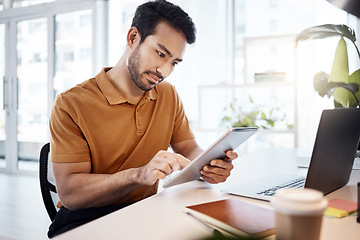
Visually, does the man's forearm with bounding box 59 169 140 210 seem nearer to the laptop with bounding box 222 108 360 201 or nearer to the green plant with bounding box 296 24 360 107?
the laptop with bounding box 222 108 360 201

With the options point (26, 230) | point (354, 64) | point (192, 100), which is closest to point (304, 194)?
point (26, 230)

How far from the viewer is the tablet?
92 cm

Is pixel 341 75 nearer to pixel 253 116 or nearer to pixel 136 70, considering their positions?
pixel 253 116

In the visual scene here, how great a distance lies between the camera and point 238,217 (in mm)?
708

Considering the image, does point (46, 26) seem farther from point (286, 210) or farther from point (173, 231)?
point (286, 210)

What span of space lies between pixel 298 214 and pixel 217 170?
0.73 m

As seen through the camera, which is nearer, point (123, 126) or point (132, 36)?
point (123, 126)

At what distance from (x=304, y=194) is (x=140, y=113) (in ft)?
3.60

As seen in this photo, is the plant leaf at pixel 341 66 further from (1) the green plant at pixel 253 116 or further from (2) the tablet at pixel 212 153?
(2) the tablet at pixel 212 153

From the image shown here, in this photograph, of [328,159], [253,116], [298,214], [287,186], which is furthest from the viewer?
[253,116]

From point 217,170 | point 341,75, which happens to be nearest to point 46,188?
point 217,170

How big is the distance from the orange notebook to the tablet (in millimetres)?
164

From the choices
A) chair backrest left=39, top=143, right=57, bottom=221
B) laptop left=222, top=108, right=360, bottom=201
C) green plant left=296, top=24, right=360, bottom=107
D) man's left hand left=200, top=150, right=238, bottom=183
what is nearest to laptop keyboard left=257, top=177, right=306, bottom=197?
laptop left=222, top=108, right=360, bottom=201

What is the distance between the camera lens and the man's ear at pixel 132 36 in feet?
4.78
